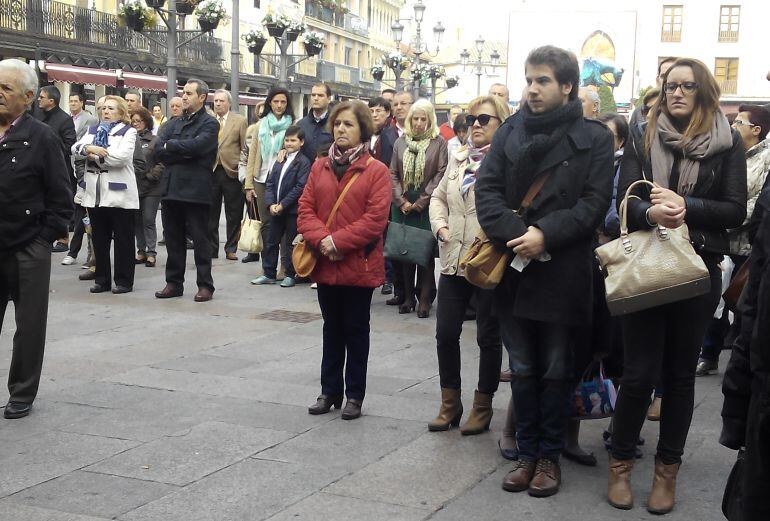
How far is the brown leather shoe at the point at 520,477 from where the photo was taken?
17.0 ft

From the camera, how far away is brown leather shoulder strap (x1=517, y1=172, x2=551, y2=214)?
17.1 feet

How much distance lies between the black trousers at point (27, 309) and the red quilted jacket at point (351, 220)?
153 centimetres

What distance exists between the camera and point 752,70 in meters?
83.8

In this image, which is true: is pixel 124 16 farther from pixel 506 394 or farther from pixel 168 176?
pixel 506 394

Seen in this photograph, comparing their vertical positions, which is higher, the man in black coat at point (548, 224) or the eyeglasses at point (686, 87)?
the eyeglasses at point (686, 87)

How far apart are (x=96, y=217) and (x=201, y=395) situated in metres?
4.77

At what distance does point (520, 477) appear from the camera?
5207mm

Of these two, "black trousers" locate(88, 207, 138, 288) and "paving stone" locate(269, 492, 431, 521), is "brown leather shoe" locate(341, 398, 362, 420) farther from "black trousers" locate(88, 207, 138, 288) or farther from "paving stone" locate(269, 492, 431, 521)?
"black trousers" locate(88, 207, 138, 288)

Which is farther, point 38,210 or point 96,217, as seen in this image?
point 96,217

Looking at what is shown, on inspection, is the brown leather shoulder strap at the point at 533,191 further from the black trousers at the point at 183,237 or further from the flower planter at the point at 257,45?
the flower planter at the point at 257,45

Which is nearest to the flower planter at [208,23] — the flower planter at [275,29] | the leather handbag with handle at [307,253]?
the flower planter at [275,29]

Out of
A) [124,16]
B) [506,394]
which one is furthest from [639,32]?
[506,394]

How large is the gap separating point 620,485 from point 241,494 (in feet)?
5.55

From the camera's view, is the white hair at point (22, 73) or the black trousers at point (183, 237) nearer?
the white hair at point (22, 73)
